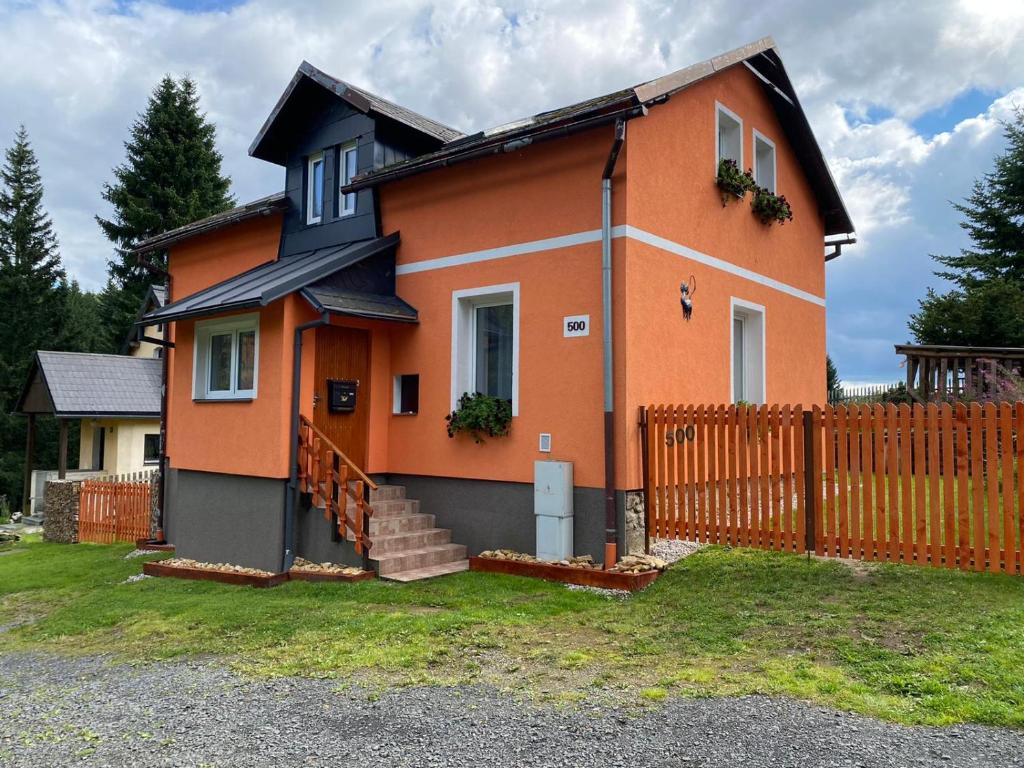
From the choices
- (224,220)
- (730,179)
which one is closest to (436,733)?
(730,179)

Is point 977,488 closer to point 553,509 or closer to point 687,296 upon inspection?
point 687,296

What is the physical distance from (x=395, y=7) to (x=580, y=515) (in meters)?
6.90

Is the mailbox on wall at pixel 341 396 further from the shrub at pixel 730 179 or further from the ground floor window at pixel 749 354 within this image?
the shrub at pixel 730 179

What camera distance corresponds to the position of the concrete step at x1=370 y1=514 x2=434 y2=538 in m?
9.33

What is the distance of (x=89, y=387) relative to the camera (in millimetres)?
23312

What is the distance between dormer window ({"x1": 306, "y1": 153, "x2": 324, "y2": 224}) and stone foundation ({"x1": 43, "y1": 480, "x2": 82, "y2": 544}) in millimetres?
10731

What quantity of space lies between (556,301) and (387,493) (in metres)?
3.58

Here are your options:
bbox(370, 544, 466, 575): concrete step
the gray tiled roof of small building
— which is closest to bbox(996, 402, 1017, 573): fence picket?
bbox(370, 544, 466, 575): concrete step

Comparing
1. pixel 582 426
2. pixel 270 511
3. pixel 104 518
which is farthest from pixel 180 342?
pixel 104 518

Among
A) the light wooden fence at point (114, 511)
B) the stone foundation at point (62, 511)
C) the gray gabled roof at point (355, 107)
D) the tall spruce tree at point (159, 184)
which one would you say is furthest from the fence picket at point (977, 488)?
the tall spruce tree at point (159, 184)

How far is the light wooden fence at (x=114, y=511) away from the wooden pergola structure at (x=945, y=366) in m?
17.5

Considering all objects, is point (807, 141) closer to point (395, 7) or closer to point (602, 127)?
point (602, 127)

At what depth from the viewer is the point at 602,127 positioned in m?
8.53

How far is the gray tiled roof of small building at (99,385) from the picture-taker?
2242 cm
